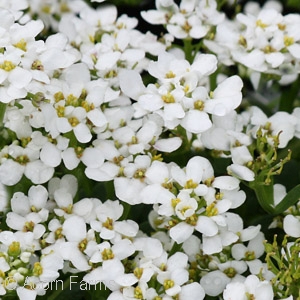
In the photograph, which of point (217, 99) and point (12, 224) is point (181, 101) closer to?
point (217, 99)

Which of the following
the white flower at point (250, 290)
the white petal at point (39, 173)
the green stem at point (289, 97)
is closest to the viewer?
the white flower at point (250, 290)

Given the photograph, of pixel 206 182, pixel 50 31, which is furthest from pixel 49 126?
pixel 50 31

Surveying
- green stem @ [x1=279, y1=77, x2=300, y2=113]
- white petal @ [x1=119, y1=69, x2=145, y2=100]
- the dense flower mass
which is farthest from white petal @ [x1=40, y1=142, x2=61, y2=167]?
green stem @ [x1=279, y1=77, x2=300, y2=113]

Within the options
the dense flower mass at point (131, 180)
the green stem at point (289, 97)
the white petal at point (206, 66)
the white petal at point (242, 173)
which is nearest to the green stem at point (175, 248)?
the dense flower mass at point (131, 180)

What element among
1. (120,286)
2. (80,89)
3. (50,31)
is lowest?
(50,31)

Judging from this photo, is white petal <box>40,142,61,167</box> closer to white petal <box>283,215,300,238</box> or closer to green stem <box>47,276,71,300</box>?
green stem <box>47,276,71,300</box>

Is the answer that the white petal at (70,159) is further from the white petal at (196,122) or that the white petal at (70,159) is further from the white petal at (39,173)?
the white petal at (196,122)

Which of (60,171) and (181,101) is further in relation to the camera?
(60,171)

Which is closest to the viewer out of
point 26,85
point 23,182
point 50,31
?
point 26,85
